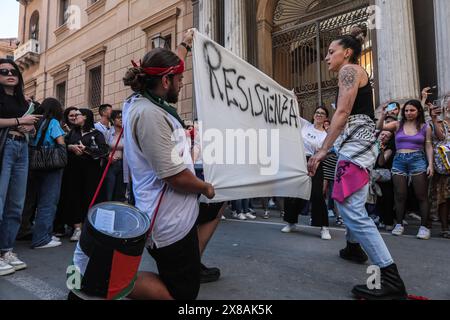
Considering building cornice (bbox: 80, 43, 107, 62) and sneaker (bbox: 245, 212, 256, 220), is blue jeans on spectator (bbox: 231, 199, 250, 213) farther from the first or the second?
building cornice (bbox: 80, 43, 107, 62)

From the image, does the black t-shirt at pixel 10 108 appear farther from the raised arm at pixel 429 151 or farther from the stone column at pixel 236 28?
the stone column at pixel 236 28

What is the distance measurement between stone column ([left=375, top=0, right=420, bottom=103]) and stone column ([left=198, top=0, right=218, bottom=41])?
16.9ft

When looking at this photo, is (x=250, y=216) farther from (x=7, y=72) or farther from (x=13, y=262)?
(x=7, y=72)

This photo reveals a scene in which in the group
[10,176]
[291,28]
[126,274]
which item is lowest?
[126,274]

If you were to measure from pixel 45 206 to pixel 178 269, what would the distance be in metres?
2.81

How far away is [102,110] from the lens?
21.0 feet

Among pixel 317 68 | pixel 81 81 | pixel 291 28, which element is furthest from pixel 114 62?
pixel 317 68

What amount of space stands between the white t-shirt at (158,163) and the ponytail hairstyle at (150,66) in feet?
0.23

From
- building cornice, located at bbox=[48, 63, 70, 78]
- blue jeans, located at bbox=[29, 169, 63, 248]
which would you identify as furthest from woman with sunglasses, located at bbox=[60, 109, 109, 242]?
building cornice, located at bbox=[48, 63, 70, 78]

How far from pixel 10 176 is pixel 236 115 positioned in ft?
7.19

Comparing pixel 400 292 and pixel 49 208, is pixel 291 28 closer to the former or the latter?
pixel 49 208

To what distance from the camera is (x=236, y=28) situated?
32.1 ft

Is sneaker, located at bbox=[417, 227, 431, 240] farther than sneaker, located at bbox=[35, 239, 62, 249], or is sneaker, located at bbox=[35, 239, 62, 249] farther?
sneaker, located at bbox=[417, 227, 431, 240]

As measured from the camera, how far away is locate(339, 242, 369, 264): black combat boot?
3230 millimetres
